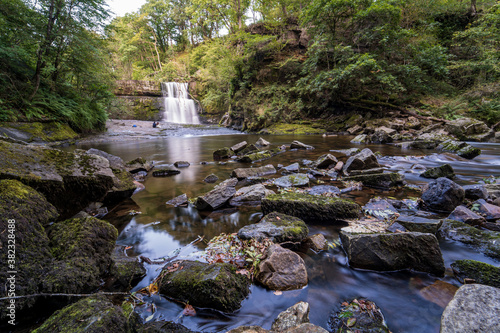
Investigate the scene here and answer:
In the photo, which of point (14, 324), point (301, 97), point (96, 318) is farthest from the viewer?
point (301, 97)

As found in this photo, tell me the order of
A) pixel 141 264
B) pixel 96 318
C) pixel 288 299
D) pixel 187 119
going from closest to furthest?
pixel 96 318
pixel 288 299
pixel 141 264
pixel 187 119

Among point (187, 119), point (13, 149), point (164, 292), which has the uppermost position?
point (187, 119)

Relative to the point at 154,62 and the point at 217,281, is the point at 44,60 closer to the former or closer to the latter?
the point at 217,281

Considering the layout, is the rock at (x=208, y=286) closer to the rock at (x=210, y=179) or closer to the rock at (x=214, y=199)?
the rock at (x=214, y=199)

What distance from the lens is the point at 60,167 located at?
3.09 meters

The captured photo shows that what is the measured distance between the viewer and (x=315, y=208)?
3420mm

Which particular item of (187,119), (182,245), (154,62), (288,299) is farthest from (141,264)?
(154,62)

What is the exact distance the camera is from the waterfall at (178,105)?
1248 inches

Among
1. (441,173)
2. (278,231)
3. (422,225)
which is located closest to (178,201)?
(278,231)

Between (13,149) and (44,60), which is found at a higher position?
(44,60)

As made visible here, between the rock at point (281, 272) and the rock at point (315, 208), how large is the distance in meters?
1.31

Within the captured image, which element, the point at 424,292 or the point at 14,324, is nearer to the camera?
the point at 14,324

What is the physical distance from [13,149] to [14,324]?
2342mm

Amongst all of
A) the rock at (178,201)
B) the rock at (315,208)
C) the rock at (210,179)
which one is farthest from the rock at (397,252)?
the rock at (210,179)
